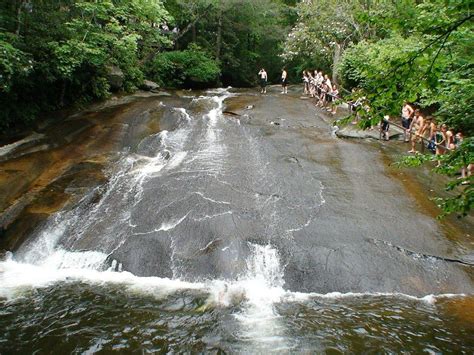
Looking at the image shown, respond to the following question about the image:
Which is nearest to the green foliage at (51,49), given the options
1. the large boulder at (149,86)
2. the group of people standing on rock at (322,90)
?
the large boulder at (149,86)

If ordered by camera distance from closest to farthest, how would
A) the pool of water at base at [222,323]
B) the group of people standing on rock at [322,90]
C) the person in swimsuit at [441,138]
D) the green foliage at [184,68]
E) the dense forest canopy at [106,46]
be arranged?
1. the pool of water at base at [222,323]
2. the person in swimsuit at [441,138]
3. the dense forest canopy at [106,46]
4. the group of people standing on rock at [322,90]
5. the green foliage at [184,68]

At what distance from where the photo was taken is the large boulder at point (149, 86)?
78.6ft

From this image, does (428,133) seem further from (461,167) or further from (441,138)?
(461,167)

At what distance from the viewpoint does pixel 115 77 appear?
20.8 metres

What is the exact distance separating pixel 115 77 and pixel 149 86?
12.0 feet

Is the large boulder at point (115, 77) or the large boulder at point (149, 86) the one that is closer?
the large boulder at point (115, 77)

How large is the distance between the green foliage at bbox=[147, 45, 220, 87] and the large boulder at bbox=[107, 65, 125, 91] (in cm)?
552

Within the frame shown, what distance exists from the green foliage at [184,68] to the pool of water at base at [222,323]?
21.3m

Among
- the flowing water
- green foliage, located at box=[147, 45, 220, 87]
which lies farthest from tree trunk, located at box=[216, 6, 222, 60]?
the flowing water

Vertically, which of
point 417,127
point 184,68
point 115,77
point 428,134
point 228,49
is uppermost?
point 228,49

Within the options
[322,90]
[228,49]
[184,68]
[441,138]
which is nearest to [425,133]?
[441,138]

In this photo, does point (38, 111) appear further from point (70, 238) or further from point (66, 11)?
point (70, 238)

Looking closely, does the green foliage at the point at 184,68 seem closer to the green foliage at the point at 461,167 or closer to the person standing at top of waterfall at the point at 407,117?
the person standing at top of waterfall at the point at 407,117

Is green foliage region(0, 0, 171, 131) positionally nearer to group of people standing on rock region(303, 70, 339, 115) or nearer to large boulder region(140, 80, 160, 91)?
large boulder region(140, 80, 160, 91)
